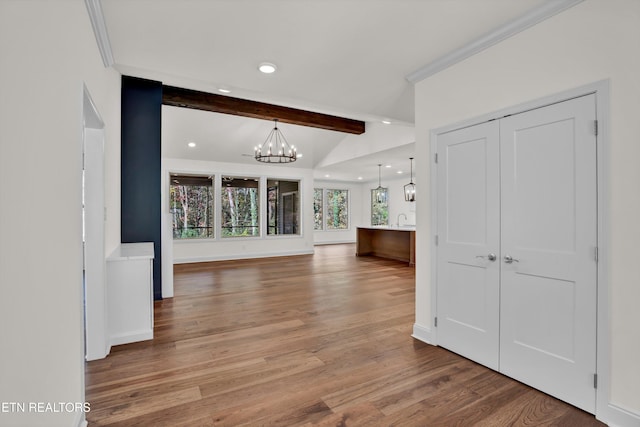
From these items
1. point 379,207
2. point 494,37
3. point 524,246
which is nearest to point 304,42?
point 494,37

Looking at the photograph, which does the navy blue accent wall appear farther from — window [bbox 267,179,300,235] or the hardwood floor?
window [bbox 267,179,300,235]

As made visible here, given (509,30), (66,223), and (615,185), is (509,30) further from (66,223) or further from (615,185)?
(66,223)

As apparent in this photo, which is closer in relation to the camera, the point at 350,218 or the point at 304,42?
the point at 304,42

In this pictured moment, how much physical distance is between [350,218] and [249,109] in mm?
8389

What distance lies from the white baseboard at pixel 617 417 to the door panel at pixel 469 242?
2.32ft

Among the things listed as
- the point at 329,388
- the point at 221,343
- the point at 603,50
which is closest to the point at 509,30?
the point at 603,50

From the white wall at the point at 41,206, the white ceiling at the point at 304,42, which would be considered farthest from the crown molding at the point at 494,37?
the white wall at the point at 41,206

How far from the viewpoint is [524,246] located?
243 cm

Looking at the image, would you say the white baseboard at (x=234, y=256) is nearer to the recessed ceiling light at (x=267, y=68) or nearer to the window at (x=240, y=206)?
the window at (x=240, y=206)

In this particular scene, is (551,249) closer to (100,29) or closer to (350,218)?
(100,29)

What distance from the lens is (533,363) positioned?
2.38 meters

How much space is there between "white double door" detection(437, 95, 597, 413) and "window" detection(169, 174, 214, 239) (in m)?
6.99

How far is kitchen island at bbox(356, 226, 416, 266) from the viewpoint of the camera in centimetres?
788

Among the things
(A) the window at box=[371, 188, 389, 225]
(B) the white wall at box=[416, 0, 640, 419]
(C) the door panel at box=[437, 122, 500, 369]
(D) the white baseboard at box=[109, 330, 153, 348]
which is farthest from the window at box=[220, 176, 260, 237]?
(B) the white wall at box=[416, 0, 640, 419]
